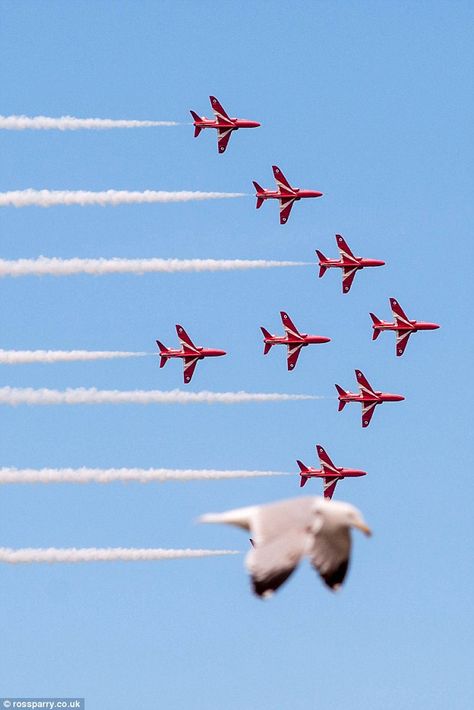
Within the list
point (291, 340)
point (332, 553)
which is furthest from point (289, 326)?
point (332, 553)

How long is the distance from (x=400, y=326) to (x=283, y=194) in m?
18.5

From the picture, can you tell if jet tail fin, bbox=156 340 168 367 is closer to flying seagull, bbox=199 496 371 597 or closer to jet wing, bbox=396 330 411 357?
jet wing, bbox=396 330 411 357

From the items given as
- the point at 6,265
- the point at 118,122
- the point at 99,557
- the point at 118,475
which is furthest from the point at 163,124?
the point at 99,557

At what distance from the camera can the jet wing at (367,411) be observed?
591 ft

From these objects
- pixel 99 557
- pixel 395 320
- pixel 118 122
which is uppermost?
pixel 118 122

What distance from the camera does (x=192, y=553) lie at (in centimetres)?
12100

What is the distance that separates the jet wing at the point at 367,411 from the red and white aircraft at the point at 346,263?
11.6 metres

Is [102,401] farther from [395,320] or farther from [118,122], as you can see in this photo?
[395,320]

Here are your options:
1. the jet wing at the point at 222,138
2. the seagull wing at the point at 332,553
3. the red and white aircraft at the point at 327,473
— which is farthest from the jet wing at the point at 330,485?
the seagull wing at the point at 332,553

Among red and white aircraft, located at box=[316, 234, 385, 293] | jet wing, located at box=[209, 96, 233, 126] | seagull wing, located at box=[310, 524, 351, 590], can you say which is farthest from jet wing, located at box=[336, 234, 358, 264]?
seagull wing, located at box=[310, 524, 351, 590]

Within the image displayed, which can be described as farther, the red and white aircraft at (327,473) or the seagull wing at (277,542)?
the red and white aircraft at (327,473)

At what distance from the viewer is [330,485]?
178125mm

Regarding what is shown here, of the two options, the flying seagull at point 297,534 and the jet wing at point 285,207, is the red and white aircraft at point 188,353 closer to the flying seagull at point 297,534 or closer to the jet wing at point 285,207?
the jet wing at point 285,207

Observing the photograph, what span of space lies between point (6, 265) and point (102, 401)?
1271cm
